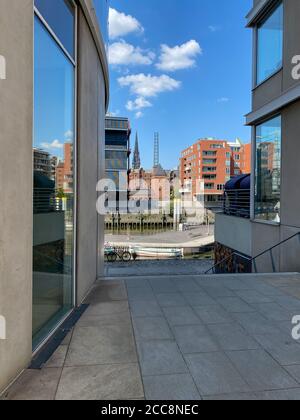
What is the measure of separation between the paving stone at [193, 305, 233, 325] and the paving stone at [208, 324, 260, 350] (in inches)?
6.2

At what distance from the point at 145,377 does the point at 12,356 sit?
48.2 inches

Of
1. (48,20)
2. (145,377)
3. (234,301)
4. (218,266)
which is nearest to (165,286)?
(234,301)

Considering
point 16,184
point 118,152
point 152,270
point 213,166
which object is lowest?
point 152,270

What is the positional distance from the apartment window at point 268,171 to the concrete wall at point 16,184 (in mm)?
7236

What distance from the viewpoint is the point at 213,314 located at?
4.29 meters

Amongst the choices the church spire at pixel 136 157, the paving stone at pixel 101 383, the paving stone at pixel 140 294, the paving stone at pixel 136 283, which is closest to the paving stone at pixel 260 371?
the paving stone at pixel 101 383

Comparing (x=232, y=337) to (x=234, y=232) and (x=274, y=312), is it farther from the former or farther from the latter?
(x=234, y=232)

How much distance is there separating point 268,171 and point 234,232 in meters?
3.13

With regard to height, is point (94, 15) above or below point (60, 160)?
above

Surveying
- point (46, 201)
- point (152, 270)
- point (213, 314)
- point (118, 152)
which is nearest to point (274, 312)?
point (213, 314)

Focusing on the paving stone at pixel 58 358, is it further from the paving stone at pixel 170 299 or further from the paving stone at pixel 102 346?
the paving stone at pixel 170 299

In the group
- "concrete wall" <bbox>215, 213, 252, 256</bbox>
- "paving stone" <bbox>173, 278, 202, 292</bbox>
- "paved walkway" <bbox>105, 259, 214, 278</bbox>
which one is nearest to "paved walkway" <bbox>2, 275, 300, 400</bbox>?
"paving stone" <bbox>173, 278, 202, 292</bbox>
